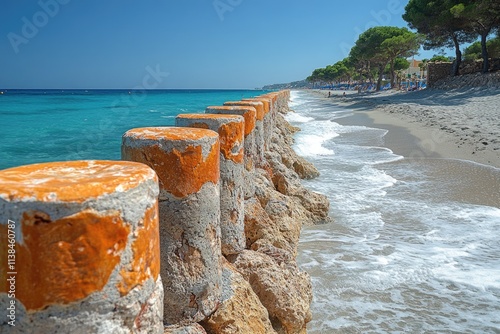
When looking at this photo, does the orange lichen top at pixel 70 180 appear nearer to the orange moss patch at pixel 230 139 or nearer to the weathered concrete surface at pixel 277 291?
the orange moss patch at pixel 230 139

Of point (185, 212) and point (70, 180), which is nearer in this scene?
point (70, 180)

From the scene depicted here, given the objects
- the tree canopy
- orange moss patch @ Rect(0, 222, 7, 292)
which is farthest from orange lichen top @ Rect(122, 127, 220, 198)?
the tree canopy

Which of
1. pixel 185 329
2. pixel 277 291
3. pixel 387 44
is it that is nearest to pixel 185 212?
pixel 185 329

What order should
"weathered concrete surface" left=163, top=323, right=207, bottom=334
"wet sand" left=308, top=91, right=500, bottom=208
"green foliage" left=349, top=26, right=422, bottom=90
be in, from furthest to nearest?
"green foliage" left=349, top=26, right=422, bottom=90
"wet sand" left=308, top=91, right=500, bottom=208
"weathered concrete surface" left=163, top=323, right=207, bottom=334

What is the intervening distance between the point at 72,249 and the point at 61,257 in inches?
1.8

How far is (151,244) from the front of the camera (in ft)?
5.82

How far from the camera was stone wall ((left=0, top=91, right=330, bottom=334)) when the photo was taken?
1.46 metres

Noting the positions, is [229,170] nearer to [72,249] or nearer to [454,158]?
[72,249]

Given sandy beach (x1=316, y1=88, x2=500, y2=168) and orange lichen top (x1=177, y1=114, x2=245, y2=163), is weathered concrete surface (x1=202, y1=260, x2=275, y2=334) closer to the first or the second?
orange lichen top (x1=177, y1=114, x2=245, y2=163)

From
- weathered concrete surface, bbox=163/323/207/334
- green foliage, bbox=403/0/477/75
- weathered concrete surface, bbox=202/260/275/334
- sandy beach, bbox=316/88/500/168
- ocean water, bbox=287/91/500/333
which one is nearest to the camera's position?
weathered concrete surface, bbox=163/323/207/334

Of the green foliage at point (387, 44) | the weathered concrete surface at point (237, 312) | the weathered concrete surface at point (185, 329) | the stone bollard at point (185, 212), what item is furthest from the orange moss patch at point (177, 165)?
the green foliage at point (387, 44)

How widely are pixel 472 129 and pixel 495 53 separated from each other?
30.4 metres

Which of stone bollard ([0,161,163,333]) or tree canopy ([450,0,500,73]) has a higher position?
tree canopy ([450,0,500,73])

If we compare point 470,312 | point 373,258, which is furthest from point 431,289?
point 373,258
